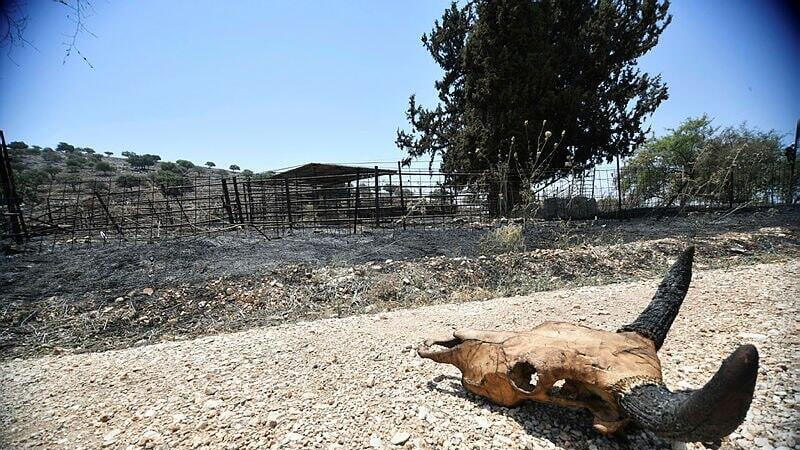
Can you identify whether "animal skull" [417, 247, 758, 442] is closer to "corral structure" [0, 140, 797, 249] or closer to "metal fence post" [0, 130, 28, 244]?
"corral structure" [0, 140, 797, 249]

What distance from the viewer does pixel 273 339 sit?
2.89 m

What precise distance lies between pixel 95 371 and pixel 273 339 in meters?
1.26

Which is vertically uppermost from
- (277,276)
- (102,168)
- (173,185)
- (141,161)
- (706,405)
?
(141,161)

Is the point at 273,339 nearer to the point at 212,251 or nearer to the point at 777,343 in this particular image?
the point at 777,343

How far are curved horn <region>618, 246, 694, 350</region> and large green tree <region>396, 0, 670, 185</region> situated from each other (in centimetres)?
884

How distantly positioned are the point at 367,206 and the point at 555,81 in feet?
25.5

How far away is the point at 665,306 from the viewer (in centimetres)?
169

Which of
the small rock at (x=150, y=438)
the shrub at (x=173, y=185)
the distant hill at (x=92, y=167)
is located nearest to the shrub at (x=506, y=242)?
the small rock at (x=150, y=438)

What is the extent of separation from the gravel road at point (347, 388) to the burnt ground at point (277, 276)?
26.7 inches

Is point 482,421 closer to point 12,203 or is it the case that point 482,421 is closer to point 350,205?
point 350,205

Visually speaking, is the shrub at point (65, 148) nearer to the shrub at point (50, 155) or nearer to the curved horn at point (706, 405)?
the shrub at point (50, 155)

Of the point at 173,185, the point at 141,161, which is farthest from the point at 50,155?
the point at 173,185

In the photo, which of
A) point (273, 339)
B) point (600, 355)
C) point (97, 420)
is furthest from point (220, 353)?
point (600, 355)

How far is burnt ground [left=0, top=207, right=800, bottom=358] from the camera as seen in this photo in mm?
3658
